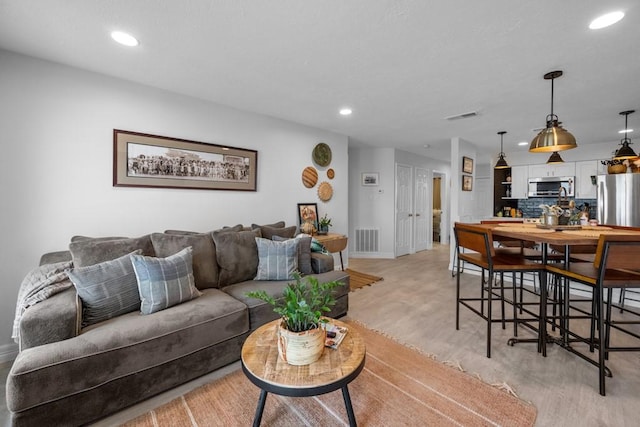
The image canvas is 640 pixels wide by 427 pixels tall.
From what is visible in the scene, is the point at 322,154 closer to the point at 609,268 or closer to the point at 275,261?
the point at 275,261

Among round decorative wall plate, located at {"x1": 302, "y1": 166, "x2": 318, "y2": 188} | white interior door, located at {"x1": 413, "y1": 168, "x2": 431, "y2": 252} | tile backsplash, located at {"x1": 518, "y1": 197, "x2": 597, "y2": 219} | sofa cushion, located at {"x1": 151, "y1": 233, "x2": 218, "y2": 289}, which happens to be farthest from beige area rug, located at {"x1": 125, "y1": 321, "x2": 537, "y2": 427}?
tile backsplash, located at {"x1": 518, "y1": 197, "x2": 597, "y2": 219}

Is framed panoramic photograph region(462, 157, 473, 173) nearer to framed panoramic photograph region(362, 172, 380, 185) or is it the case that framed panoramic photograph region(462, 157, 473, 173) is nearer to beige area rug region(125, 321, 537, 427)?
framed panoramic photograph region(362, 172, 380, 185)

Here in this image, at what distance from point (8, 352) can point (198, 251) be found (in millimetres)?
1567

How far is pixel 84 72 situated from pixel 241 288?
239cm

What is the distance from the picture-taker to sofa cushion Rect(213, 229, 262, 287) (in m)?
2.67

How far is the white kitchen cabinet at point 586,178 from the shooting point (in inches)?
210

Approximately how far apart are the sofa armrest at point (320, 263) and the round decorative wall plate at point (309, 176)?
153 centimetres

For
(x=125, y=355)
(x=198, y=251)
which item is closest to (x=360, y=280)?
(x=198, y=251)

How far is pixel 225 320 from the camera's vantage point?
2047mm

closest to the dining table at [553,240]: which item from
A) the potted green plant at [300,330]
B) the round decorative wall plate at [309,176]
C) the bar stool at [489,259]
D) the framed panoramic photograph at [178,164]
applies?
the bar stool at [489,259]

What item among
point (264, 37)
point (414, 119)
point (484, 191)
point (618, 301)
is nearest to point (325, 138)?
point (414, 119)

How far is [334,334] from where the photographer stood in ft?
5.45

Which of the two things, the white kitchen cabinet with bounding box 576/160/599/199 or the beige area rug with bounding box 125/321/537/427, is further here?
the white kitchen cabinet with bounding box 576/160/599/199

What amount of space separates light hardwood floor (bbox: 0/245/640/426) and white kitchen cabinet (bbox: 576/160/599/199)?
401 cm
